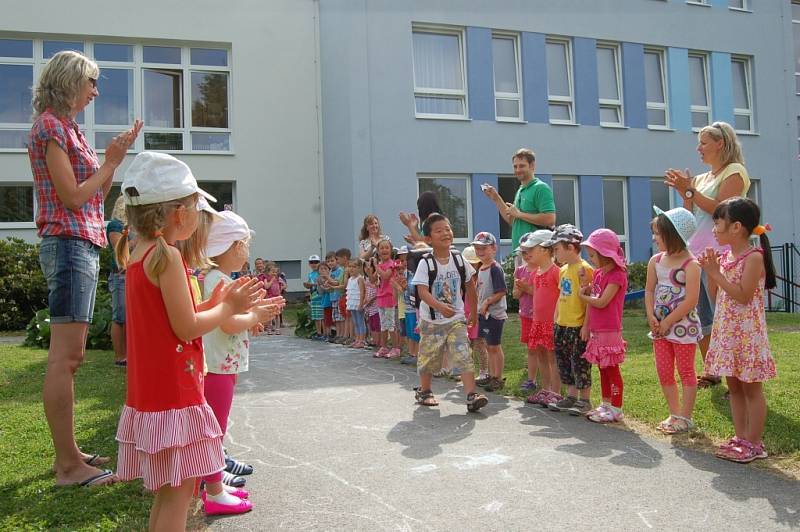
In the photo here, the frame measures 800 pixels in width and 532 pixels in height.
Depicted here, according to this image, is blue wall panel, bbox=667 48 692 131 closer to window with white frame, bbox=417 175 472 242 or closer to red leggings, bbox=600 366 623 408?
window with white frame, bbox=417 175 472 242

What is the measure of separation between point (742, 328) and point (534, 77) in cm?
1530

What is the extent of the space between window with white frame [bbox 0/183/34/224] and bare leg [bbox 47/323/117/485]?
15549mm

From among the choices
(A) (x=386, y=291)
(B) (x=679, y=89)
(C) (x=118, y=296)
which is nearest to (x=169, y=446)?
(C) (x=118, y=296)

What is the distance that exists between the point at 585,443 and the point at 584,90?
53.0ft

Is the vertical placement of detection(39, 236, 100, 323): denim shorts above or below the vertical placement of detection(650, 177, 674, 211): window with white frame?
below

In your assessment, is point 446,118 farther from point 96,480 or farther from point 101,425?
point 96,480

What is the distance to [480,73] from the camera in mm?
18078

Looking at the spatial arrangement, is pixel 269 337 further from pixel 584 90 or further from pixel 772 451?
pixel 584 90

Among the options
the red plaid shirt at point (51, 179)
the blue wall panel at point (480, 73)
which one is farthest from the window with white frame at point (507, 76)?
the red plaid shirt at point (51, 179)

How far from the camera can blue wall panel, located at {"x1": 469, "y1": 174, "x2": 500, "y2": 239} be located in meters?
18.1

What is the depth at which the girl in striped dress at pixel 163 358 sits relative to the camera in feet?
8.52

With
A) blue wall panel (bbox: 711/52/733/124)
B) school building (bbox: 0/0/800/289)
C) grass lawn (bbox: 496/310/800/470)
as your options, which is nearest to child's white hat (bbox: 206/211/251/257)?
grass lawn (bbox: 496/310/800/470)

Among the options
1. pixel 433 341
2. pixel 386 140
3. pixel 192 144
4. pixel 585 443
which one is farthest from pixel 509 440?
pixel 192 144

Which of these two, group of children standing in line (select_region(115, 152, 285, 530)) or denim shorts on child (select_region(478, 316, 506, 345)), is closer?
group of children standing in line (select_region(115, 152, 285, 530))
